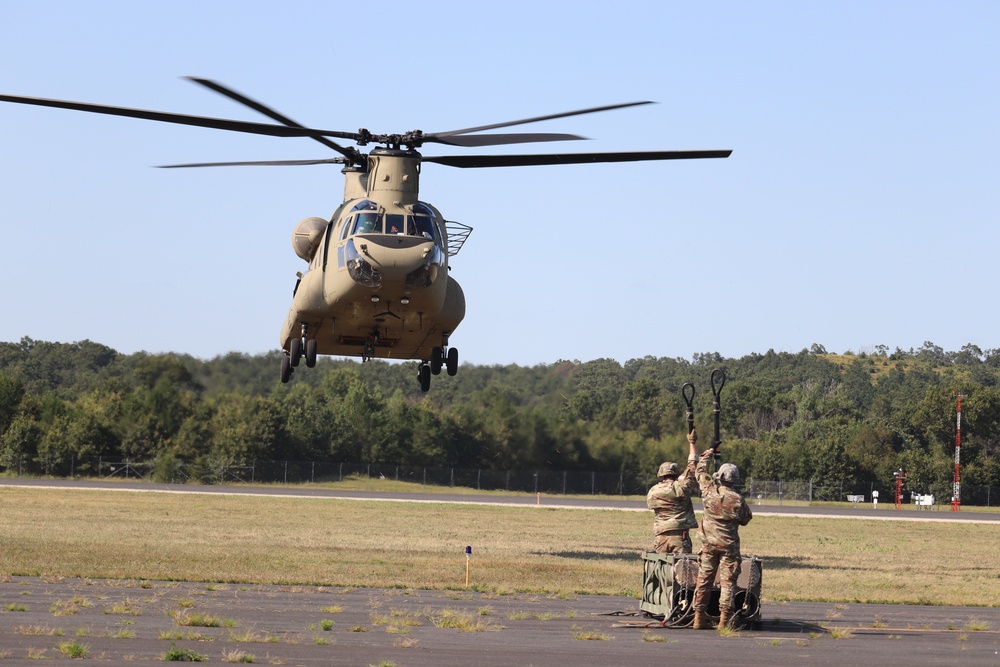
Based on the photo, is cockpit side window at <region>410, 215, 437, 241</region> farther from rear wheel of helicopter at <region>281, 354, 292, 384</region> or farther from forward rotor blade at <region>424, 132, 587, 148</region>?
rear wheel of helicopter at <region>281, 354, 292, 384</region>

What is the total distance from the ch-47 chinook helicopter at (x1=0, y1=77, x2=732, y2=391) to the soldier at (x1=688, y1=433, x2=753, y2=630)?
9.11 metres

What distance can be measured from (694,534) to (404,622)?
28.1m

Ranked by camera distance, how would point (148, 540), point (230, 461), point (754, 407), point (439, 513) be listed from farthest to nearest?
point (754, 407) → point (230, 461) → point (439, 513) → point (148, 540)

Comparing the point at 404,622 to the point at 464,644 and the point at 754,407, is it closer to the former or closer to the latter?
the point at 464,644

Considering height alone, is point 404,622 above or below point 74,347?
below

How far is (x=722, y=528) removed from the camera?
1616cm

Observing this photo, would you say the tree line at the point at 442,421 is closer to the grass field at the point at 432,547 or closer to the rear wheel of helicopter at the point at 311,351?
the grass field at the point at 432,547

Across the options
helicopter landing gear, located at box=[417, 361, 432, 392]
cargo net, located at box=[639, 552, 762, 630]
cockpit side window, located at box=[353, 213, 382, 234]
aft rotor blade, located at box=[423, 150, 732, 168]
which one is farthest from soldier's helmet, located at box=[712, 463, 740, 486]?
helicopter landing gear, located at box=[417, 361, 432, 392]

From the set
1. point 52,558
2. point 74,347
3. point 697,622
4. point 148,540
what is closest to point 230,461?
point 74,347

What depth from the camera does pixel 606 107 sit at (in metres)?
23.5

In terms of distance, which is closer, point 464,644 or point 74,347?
point 464,644

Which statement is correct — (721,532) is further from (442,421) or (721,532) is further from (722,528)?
(442,421)

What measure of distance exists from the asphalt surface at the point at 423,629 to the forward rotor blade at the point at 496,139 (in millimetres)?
9210

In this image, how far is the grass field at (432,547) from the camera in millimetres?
24906
